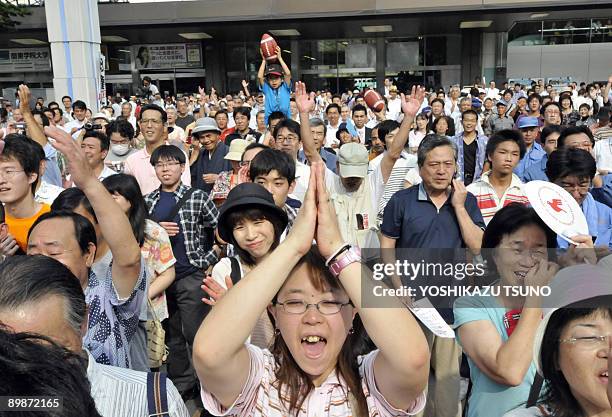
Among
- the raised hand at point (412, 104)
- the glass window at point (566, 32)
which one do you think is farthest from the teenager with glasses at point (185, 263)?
the glass window at point (566, 32)

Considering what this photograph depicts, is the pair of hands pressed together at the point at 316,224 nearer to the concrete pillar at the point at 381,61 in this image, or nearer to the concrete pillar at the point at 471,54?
the concrete pillar at the point at 381,61

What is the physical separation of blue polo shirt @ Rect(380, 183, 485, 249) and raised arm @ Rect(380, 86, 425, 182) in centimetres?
86

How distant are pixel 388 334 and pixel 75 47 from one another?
13.4m

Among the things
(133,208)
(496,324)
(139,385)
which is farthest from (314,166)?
(133,208)

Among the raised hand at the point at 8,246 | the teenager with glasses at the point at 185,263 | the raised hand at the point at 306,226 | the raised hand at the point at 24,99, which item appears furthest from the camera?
the raised hand at the point at 24,99

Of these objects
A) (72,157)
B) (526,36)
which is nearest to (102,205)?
(72,157)

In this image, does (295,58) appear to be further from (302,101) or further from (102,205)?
(102,205)

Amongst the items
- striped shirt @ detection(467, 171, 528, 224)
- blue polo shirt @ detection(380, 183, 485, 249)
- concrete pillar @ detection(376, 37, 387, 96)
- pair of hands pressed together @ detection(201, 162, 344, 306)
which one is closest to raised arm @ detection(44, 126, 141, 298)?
pair of hands pressed together @ detection(201, 162, 344, 306)

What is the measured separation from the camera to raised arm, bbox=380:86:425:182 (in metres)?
4.10

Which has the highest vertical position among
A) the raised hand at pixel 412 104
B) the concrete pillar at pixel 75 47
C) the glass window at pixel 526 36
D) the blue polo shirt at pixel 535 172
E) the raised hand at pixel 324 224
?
the glass window at pixel 526 36

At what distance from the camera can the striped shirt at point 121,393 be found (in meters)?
1.51

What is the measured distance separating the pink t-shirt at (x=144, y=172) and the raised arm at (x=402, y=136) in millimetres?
1684

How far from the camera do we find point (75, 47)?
1276 centimetres

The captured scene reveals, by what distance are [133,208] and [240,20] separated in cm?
1703
